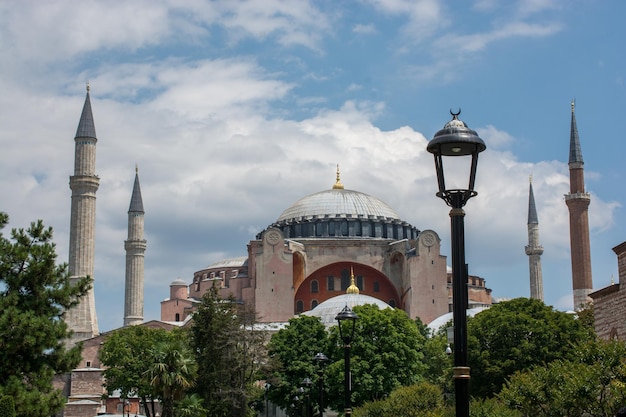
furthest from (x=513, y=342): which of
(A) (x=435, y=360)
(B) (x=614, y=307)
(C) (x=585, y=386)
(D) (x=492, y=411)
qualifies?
(C) (x=585, y=386)

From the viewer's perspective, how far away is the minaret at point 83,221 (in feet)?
192

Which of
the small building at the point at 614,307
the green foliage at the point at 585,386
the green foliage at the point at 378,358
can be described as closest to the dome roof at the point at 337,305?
the green foliage at the point at 378,358

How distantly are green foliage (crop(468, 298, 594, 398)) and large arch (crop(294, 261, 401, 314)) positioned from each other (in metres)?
28.4

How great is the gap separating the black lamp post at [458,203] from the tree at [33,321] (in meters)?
12.8

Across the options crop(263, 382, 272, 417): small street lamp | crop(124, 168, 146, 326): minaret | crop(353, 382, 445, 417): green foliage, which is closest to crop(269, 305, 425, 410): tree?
crop(263, 382, 272, 417): small street lamp

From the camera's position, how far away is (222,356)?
38.1m

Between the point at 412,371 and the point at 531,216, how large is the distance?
109 ft

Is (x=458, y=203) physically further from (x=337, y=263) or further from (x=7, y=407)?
(x=337, y=263)

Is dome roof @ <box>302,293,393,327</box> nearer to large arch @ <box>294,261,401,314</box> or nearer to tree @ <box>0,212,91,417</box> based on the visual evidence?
large arch @ <box>294,261,401,314</box>

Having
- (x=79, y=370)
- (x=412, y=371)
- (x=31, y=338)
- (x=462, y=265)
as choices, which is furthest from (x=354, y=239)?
(x=462, y=265)

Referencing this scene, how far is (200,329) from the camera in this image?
38875 mm

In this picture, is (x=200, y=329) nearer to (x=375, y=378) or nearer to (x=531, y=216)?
(x=375, y=378)

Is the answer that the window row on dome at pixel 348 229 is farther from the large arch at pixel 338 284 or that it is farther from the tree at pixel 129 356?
the tree at pixel 129 356

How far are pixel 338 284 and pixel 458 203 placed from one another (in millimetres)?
57263
